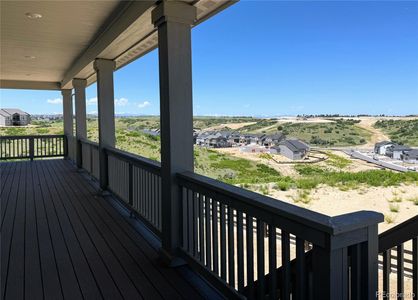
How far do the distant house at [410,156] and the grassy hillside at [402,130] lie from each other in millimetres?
66

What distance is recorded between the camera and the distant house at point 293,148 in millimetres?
3662

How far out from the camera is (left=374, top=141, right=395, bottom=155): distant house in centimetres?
288

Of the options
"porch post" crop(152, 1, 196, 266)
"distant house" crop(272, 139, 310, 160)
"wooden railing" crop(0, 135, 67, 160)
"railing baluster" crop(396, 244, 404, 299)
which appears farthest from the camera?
"wooden railing" crop(0, 135, 67, 160)

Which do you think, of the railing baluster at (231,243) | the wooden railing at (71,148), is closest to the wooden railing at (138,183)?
the railing baluster at (231,243)

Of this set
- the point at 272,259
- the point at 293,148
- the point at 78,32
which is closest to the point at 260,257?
the point at 272,259

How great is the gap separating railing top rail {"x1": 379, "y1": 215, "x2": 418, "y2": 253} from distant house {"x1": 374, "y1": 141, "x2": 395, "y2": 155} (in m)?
1.45

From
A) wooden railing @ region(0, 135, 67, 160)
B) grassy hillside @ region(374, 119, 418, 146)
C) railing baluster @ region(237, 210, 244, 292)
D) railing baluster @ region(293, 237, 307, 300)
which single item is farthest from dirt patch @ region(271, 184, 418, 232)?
wooden railing @ region(0, 135, 67, 160)

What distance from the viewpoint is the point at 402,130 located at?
289cm

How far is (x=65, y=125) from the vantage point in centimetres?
1117

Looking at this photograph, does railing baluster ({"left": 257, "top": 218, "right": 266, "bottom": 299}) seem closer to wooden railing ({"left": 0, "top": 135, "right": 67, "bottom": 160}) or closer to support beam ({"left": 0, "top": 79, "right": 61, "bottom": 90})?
support beam ({"left": 0, "top": 79, "right": 61, "bottom": 90})

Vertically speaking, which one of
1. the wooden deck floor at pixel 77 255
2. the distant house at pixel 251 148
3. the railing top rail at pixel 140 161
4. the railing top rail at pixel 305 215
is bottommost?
the wooden deck floor at pixel 77 255

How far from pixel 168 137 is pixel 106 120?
3386 mm

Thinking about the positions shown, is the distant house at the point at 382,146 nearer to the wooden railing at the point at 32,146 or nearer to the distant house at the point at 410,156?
the distant house at the point at 410,156

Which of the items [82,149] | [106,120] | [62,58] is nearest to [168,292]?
[106,120]
